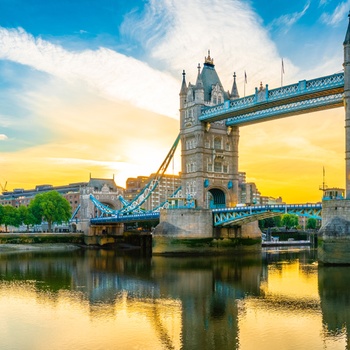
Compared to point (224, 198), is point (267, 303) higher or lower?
lower

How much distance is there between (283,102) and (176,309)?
31.1 m

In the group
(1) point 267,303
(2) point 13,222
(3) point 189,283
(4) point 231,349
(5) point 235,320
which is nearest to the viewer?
(4) point 231,349

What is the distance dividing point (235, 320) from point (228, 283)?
446 inches

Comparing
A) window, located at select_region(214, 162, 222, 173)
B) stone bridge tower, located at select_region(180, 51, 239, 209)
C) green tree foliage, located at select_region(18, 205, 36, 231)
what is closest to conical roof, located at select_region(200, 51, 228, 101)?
stone bridge tower, located at select_region(180, 51, 239, 209)

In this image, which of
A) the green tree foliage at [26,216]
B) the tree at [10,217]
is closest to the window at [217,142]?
the green tree foliage at [26,216]

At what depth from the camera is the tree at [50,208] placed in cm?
8511

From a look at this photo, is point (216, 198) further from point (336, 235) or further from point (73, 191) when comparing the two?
point (73, 191)

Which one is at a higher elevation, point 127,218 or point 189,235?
point 127,218

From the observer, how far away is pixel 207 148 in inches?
2347

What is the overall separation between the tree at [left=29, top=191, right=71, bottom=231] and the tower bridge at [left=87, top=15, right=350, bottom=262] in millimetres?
27922

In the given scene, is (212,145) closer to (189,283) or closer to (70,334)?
(189,283)

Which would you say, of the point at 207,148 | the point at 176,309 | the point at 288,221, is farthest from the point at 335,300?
the point at 288,221

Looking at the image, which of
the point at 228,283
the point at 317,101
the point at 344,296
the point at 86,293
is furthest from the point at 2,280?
the point at 317,101

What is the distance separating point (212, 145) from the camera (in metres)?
60.1
